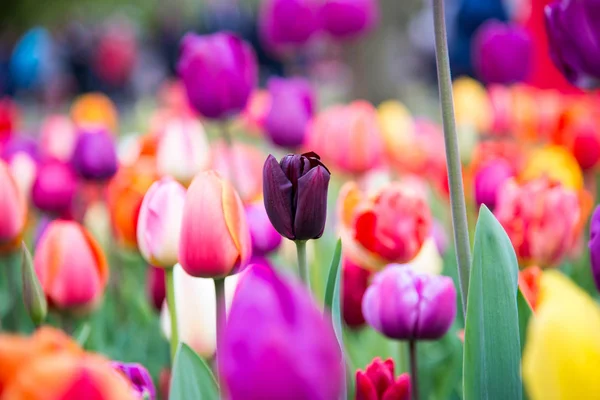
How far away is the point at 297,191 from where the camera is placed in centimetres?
57

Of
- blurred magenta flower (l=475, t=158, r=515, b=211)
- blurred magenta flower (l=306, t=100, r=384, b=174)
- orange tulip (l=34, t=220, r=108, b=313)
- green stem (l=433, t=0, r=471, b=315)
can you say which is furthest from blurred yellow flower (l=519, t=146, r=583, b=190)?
orange tulip (l=34, t=220, r=108, b=313)

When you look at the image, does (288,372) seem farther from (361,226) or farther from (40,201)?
(40,201)

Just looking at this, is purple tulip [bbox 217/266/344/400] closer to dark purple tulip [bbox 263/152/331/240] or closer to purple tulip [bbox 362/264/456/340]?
dark purple tulip [bbox 263/152/331/240]

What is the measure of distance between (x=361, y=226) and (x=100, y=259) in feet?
1.01

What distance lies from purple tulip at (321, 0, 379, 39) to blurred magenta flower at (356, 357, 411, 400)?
144 centimetres

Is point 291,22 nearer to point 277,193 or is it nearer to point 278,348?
point 277,193

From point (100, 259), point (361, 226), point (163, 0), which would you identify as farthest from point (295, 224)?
point (163, 0)

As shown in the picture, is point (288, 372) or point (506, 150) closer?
point (288, 372)

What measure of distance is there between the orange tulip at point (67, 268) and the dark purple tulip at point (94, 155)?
50 centimetres

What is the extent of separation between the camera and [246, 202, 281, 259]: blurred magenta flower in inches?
37.8

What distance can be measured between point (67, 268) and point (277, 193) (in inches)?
13.0

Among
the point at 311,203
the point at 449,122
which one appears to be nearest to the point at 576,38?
the point at 449,122

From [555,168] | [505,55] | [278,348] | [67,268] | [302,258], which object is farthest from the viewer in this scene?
[505,55]

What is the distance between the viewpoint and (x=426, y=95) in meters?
5.08
